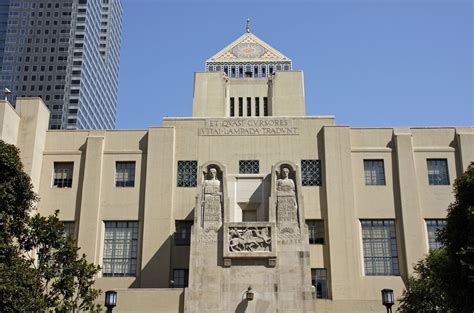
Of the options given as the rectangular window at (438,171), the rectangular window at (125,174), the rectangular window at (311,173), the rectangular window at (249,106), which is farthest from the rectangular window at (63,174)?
the rectangular window at (438,171)

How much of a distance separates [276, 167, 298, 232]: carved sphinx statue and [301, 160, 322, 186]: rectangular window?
17.2 ft

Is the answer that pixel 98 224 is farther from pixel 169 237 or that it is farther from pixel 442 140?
pixel 442 140

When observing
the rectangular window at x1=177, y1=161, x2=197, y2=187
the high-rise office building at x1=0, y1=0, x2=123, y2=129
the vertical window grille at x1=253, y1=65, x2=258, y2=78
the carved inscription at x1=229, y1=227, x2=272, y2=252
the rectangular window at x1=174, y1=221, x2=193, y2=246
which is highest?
the high-rise office building at x1=0, y1=0, x2=123, y2=129

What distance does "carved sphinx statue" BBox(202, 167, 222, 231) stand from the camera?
3319 centimetres

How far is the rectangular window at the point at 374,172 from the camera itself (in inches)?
1577

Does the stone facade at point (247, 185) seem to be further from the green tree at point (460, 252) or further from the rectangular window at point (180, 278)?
the green tree at point (460, 252)

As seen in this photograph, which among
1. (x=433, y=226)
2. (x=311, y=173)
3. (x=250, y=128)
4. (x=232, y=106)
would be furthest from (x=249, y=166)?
(x=433, y=226)

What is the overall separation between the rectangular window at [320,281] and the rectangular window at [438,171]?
9.09 metres

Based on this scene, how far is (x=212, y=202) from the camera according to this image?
111 feet

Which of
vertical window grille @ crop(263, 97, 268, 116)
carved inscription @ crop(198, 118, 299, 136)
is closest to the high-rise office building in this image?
vertical window grille @ crop(263, 97, 268, 116)

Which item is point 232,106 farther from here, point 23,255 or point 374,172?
point 23,255

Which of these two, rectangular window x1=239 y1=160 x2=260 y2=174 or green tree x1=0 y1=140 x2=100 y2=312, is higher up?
rectangular window x1=239 y1=160 x2=260 y2=174

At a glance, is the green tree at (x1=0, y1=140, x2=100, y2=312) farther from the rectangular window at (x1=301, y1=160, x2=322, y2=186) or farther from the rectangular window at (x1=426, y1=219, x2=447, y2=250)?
the rectangular window at (x1=426, y1=219, x2=447, y2=250)

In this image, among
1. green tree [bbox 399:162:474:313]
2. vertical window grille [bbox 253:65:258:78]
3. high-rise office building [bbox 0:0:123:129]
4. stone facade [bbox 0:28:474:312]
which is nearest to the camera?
green tree [bbox 399:162:474:313]
